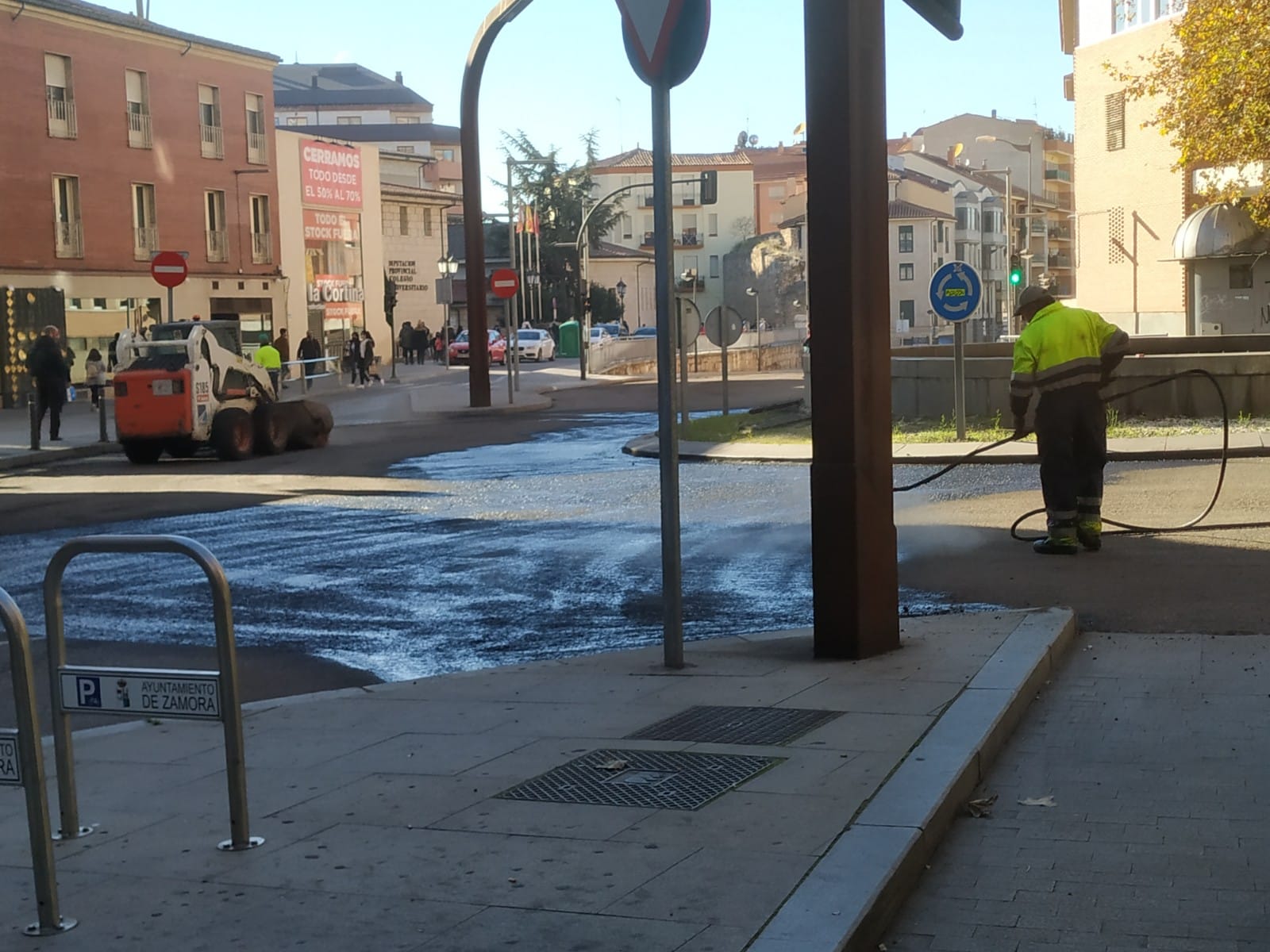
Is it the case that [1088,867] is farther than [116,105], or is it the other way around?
[116,105]

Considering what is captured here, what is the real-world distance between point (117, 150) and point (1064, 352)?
38.7 metres

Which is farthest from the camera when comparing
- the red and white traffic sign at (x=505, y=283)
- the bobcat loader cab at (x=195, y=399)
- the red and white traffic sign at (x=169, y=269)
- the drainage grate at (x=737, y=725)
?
the red and white traffic sign at (x=505, y=283)

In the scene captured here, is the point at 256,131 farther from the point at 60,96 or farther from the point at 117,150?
the point at 60,96

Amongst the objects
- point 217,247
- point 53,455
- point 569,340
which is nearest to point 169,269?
point 53,455

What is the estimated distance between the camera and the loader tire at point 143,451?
76.9 feet

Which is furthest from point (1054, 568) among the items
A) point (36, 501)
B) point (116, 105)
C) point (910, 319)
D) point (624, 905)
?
point (910, 319)

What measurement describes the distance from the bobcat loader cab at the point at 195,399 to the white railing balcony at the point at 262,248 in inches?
1108

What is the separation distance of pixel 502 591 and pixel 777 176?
121177 millimetres

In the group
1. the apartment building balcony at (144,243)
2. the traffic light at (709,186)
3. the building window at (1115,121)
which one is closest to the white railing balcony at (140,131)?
the apartment building balcony at (144,243)

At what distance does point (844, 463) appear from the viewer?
25.8ft

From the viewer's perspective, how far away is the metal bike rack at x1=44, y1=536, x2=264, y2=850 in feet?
15.6

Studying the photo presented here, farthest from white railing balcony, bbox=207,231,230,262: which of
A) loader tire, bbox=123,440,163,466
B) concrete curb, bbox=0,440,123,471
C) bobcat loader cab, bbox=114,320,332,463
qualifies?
loader tire, bbox=123,440,163,466

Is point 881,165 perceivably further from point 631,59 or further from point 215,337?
point 215,337

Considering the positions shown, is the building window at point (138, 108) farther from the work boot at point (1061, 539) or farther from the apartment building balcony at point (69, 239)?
the work boot at point (1061, 539)
